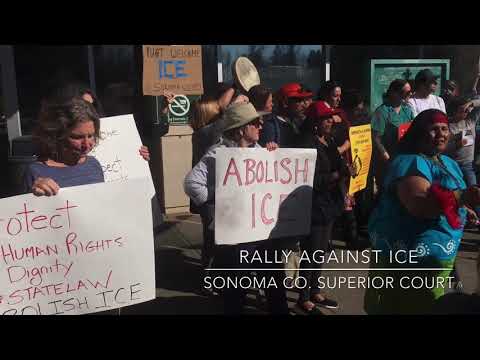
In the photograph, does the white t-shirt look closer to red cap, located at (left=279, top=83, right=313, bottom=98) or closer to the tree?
red cap, located at (left=279, top=83, right=313, bottom=98)

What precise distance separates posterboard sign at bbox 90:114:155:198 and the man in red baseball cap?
2.68 feet

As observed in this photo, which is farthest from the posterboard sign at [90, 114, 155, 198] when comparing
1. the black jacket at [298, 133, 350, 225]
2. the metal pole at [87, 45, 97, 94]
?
the metal pole at [87, 45, 97, 94]

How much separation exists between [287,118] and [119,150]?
51.8 inches

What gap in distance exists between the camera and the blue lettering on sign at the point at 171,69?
150 inches

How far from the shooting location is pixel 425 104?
3863 mm

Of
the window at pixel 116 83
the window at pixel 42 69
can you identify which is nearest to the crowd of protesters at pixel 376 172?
the window at pixel 116 83

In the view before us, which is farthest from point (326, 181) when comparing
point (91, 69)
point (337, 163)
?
point (91, 69)

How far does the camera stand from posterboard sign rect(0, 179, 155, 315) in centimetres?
260

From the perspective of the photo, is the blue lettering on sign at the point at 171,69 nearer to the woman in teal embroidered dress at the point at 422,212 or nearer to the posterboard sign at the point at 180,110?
the posterboard sign at the point at 180,110

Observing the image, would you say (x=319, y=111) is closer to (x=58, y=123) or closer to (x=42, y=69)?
(x=58, y=123)

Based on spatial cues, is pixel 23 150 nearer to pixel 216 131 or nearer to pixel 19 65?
pixel 19 65

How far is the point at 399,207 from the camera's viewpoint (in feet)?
8.83

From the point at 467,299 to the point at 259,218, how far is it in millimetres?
1240

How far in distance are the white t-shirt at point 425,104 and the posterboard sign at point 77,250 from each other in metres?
2.24
